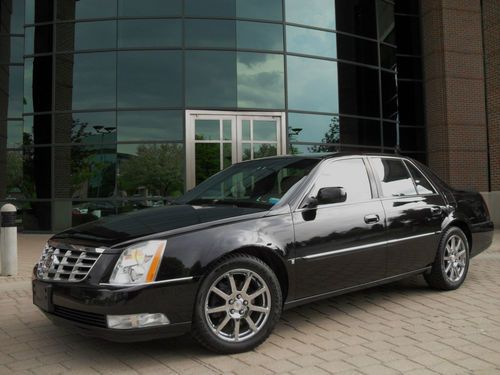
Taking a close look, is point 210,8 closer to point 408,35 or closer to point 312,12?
point 312,12

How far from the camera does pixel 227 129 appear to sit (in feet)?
48.2

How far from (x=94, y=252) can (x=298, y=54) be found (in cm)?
1302

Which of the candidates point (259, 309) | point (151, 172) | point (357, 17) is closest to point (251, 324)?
point (259, 309)

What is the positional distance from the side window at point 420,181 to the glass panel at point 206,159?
9.25 m

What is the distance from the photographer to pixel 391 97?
698 inches

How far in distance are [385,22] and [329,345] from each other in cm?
1628

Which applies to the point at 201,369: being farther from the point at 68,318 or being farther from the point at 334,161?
the point at 334,161

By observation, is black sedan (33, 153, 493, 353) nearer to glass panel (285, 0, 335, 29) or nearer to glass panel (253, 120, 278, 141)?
glass panel (253, 120, 278, 141)

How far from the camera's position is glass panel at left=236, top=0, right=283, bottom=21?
14961 mm

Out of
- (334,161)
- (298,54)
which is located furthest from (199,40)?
(334,161)

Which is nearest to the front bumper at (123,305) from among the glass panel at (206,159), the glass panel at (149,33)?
the glass panel at (206,159)

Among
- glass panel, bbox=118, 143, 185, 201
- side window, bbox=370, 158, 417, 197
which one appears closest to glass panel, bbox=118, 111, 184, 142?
glass panel, bbox=118, 143, 185, 201

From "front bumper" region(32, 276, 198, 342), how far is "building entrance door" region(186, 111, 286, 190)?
10854 mm

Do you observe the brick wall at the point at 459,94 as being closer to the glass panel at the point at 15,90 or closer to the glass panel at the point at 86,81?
the glass panel at the point at 86,81
